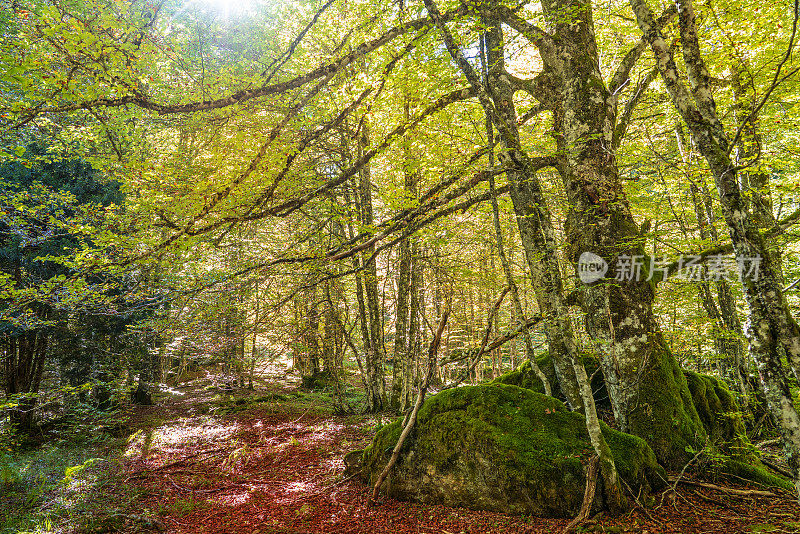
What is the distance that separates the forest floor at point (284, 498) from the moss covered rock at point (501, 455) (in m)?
0.18

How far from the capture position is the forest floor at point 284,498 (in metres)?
3.83

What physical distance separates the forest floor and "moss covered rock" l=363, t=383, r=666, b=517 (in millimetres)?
177

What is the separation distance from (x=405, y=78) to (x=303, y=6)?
26.5 ft

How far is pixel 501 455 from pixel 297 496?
319 cm

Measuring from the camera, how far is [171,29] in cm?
1161

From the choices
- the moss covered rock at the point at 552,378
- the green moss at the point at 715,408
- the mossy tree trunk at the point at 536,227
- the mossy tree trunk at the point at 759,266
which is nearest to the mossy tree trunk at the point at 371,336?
the moss covered rock at the point at 552,378

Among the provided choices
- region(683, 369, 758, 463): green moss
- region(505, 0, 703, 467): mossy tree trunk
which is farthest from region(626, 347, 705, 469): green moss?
region(683, 369, 758, 463): green moss

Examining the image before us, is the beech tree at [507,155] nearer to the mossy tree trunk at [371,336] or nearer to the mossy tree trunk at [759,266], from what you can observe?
the mossy tree trunk at [759,266]

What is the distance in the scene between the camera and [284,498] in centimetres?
547

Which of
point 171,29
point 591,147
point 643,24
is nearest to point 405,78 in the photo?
point 591,147

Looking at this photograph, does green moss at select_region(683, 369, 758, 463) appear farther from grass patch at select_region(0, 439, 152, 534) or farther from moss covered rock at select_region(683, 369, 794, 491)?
grass patch at select_region(0, 439, 152, 534)

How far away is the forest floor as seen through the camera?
3.83 m

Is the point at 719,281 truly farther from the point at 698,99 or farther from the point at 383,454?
the point at 383,454

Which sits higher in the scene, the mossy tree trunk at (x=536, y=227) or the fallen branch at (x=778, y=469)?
the mossy tree trunk at (x=536, y=227)
